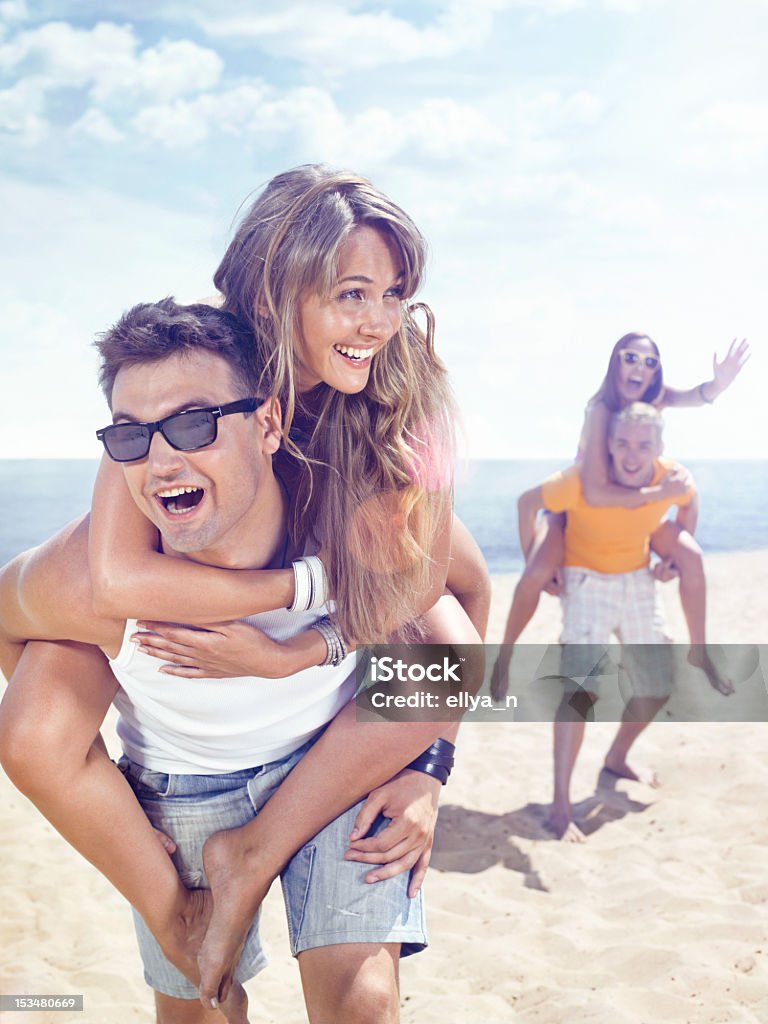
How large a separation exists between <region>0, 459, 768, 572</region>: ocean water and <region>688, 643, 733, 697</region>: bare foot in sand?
36.2ft

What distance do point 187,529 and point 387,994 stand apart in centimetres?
109

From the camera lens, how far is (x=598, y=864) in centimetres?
464

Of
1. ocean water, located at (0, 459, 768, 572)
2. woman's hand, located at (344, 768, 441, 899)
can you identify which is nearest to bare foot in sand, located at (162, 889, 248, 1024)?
woman's hand, located at (344, 768, 441, 899)

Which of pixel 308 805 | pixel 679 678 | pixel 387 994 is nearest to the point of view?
pixel 387 994

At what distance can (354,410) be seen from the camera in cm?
271

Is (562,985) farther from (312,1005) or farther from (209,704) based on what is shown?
(209,704)

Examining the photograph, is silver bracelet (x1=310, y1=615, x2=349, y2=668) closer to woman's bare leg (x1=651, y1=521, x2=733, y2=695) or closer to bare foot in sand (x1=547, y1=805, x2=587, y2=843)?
bare foot in sand (x1=547, y1=805, x2=587, y2=843)

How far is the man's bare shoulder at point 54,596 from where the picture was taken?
2.27 m

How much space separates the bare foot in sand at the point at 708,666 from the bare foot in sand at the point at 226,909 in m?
3.65

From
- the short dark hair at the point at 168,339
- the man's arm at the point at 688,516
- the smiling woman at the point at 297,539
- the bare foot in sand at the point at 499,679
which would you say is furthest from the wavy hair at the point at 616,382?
the short dark hair at the point at 168,339

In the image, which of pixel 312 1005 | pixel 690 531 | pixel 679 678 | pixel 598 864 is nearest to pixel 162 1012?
pixel 312 1005

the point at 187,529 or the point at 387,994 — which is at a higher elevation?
the point at 187,529

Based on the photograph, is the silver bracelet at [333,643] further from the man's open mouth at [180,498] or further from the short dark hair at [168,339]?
the short dark hair at [168,339]

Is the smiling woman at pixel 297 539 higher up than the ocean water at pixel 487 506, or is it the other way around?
the ocean water at pixel 487 506
